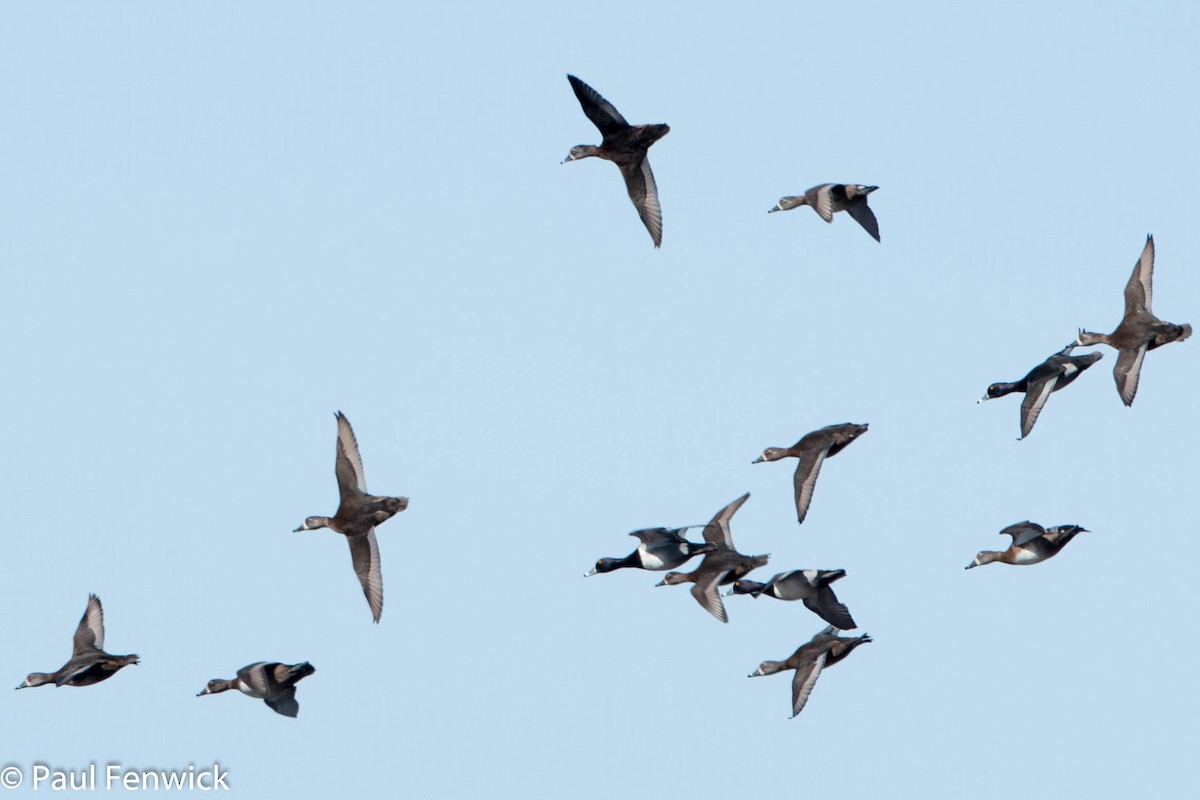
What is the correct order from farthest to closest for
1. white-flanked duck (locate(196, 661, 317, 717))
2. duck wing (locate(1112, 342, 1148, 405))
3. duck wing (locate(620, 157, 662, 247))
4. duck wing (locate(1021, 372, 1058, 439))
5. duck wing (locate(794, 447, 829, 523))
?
duck wing (locate(620, 157, 662, 247)), duck wing (locate(1112, 342, 1148, 405)), duck wing (locate(1021, 372, 1058, 439)), duck wing (locate(794, 447, 829, 523)), white-flanked duck (locate(196, 661, 317, 717))

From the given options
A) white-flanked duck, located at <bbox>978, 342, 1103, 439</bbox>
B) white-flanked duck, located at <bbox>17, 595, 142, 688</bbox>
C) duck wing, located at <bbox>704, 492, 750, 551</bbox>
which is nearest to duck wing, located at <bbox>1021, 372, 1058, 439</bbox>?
white-flanked duck, located at <bbox>978, 342, 1103, 439</bbox>

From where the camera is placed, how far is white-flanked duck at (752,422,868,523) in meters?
42.0

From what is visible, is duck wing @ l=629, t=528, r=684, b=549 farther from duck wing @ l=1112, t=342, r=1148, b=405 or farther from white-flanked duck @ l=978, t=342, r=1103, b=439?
duck wing @ l=1112, t=342, r=1148, b=405

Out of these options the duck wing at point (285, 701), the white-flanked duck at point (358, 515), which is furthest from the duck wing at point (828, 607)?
the duck wing at point (285, 701)

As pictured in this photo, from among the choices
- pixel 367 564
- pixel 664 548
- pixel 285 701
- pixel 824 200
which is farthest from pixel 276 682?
pixel 824 200

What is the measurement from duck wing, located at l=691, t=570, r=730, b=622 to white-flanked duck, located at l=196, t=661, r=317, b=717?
7.05m

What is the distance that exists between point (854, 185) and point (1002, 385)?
5.13 metres

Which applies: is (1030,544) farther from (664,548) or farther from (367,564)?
(367,564)

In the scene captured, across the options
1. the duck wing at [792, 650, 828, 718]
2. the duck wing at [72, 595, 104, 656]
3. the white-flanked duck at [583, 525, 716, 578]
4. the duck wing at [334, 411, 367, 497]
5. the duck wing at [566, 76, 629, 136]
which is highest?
the duck wing at [566, 76, 629, 136]

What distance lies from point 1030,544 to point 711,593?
6.15m

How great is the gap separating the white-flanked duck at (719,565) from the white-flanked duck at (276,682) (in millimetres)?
7201

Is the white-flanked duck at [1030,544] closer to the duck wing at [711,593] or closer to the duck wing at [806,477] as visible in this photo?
the duck wing at [806,477]

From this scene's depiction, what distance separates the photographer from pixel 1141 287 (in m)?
43.5

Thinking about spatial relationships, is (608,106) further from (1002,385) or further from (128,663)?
(128,663)
